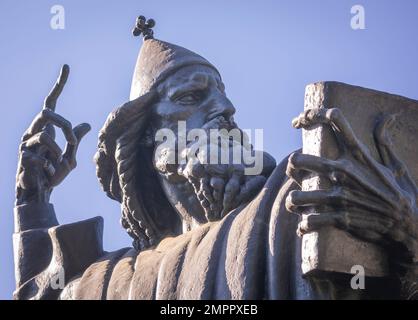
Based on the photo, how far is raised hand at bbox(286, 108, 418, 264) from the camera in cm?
821

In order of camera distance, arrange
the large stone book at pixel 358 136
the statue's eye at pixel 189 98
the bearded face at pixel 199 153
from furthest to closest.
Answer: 1. the statue's eye at pixel 189 98
2. the bearded face at pixel 199 153
3. the large stone book at pixel 358 136

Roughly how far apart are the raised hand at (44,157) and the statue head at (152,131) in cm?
59

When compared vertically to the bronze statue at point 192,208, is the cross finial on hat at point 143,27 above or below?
above

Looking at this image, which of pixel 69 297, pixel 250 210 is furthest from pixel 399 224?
pixel 69 297

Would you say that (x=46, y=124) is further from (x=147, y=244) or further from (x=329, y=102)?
(x=329, y=102)

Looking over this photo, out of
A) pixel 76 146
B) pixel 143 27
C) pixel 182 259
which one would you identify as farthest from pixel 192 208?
pixel 143 27

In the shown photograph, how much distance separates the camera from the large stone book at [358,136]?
820 cm

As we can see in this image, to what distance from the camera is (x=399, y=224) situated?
827cm

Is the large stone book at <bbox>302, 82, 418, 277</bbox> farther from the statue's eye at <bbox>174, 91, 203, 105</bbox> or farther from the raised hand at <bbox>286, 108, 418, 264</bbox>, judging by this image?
the statue's eye at <bbox>174, 91, 203, 105</bbox>

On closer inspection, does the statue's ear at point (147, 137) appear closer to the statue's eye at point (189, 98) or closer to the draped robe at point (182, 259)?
the statue's eye at point (189, 98)

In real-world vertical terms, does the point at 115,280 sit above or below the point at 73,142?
below

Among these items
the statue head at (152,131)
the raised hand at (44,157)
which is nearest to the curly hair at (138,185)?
the statue head at (152,131)

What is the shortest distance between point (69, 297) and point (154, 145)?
98 cm

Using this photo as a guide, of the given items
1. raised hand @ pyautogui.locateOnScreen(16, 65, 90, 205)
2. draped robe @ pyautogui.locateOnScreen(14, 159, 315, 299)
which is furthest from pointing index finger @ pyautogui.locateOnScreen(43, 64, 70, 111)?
draped robe @ pyautogui.locateOnScreen(14, 159, 315, 299)
